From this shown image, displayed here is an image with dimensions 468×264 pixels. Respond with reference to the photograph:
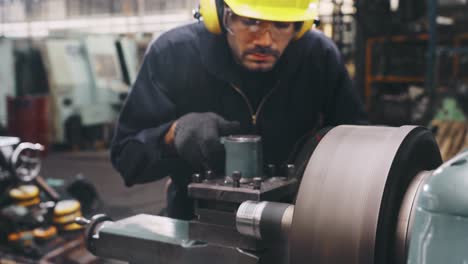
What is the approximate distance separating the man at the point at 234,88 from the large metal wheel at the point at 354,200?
0.49 metres

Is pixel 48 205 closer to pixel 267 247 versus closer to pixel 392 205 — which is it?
pixel 267 247

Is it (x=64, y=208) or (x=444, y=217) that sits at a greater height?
(x=444, y=217)

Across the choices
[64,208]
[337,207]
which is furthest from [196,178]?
[64,208]

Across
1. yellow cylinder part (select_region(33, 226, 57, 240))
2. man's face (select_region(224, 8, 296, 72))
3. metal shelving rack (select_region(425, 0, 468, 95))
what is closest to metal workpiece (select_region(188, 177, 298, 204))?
man's face (select_region(224, 8, 296, 72))

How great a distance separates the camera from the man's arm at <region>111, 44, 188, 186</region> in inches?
49.5

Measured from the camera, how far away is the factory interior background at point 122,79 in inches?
138

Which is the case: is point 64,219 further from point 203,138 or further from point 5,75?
point 5,75

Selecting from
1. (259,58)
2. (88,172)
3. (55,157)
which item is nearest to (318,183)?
(259,58)

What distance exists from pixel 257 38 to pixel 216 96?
0.92 ft

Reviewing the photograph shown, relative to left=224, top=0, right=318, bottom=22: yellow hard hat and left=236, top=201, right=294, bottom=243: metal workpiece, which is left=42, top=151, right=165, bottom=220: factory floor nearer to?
left=224, top=0, right=318, bottom=22: yellow hard hat

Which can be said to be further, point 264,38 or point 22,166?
point 22,166

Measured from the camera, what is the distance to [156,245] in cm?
90

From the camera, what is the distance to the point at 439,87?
3982 millimetres

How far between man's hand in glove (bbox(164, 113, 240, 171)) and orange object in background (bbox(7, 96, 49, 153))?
4.89 metres
